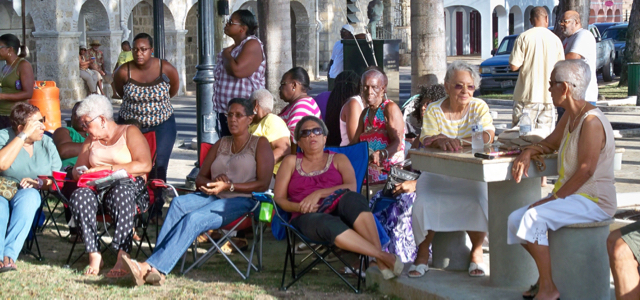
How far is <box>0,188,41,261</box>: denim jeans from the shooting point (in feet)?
17.6

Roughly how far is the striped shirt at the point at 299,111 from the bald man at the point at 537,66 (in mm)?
2359

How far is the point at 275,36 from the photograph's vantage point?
400 inches

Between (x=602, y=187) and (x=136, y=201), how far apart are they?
3.08 metres

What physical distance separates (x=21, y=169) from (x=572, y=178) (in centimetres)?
391

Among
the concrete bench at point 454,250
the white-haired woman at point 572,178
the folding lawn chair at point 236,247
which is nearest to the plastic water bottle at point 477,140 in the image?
the white-haired woman at point 572,178

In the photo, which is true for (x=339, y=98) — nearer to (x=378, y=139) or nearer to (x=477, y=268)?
(x=378, y=139)

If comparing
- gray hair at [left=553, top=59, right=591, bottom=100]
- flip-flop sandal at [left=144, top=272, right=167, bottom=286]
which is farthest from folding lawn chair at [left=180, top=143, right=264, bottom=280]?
gray hair at [left=553, top=59, right=591, bottom=100]

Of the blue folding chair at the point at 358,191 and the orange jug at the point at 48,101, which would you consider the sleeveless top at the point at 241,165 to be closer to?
the blue folding chair at the point at 358,191

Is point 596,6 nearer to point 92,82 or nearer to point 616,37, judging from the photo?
point 616,37

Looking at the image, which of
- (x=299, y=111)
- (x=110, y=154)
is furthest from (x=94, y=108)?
(x=299, y=111)

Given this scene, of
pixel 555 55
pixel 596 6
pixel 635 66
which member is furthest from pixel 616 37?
pixel 596 6

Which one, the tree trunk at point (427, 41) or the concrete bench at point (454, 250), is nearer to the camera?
the concrete bench at point (454, 250)

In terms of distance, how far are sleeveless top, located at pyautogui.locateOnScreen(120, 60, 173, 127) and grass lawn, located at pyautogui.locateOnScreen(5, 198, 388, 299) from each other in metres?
1.40

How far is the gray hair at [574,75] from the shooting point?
4.05 metres
